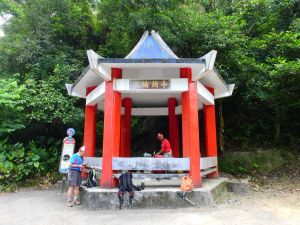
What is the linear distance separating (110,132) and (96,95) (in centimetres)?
190

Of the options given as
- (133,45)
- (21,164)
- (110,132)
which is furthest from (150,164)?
(133,45)

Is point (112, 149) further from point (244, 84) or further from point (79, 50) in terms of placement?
point (79, 50)

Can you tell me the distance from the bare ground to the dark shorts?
66 cm

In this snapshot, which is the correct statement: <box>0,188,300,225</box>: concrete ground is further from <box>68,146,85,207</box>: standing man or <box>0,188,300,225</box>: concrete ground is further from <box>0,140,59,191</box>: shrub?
<box>0,140,59,191</box>: shrub

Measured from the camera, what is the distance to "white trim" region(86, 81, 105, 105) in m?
9.45

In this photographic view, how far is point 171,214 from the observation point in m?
7.18

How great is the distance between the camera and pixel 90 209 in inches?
308

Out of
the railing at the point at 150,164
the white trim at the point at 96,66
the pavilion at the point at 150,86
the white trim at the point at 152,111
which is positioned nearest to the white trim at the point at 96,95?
the pavilion at the point at 150,86

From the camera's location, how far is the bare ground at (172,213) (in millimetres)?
6723

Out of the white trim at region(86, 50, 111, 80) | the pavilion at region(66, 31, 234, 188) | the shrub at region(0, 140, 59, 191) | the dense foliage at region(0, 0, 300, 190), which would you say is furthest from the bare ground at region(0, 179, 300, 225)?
the dense foliage at region(0, 0, 300, 190)

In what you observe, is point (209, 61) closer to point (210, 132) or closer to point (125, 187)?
point (210, 132)

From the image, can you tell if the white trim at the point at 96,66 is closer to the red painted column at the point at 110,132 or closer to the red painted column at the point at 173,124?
the red painted column at the point at 110,132

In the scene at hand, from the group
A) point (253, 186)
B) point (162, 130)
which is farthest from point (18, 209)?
point (162, 130)

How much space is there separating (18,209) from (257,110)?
38.6 feet
